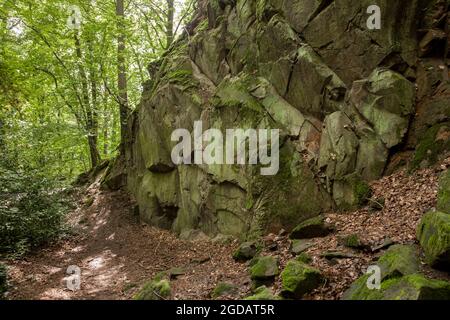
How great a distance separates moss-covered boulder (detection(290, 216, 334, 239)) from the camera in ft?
27.8

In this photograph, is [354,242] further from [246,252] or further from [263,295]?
[246,252]

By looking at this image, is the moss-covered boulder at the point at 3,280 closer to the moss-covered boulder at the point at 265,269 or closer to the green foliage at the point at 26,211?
the green foliage at the point at 26,211

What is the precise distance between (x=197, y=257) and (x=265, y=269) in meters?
3.47

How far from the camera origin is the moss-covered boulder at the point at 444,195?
249 inches

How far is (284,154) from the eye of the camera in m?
10.4

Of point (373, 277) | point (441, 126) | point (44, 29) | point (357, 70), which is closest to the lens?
point (373, 277)

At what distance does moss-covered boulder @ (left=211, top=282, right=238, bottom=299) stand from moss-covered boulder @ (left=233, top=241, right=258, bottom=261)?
5.01 ft

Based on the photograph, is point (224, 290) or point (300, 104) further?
point (300, 104)

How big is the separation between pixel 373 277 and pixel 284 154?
5.31m

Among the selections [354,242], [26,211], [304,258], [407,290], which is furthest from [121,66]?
[407,290]

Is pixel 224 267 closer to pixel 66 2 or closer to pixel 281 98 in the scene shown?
pixel 281 98

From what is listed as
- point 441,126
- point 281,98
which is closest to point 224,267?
point 281,98

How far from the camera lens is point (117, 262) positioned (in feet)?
36.4

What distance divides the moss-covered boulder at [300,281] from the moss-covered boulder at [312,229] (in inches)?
82.9
